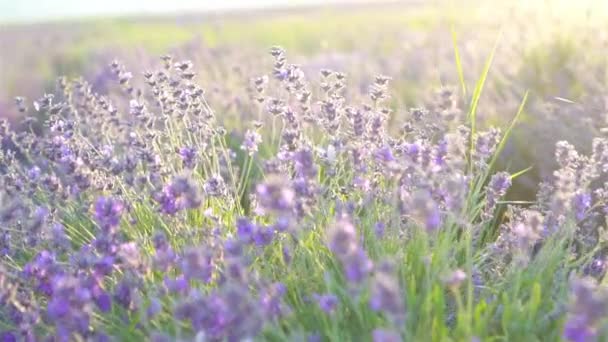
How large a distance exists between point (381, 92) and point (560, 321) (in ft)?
3.55

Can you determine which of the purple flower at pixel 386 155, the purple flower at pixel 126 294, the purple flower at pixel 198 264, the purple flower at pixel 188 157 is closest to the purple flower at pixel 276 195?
the purple flower at pixel 198 264

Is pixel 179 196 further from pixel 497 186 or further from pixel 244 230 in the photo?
pixel 497 186

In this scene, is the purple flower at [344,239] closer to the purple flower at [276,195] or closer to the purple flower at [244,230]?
the purple flower at [276,195]

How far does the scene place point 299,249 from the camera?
2461 mm

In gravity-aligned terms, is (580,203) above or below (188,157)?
below

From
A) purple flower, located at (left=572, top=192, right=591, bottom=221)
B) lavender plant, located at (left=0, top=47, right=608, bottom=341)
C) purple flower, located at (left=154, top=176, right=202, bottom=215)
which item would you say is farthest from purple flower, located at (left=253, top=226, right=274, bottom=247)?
purple flower, located at (left=572, top=192, right=591, bottom=221)

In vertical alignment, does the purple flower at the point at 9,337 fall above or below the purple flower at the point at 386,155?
below

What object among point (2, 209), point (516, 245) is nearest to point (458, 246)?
point (516, 245)

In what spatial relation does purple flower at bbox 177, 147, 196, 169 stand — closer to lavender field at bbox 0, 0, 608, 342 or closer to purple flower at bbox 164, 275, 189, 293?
lavender field at bbox 0, 0, 608, 342

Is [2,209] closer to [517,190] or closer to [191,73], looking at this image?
[191,73]

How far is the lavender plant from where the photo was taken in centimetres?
177

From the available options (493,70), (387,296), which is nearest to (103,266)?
(387,296)

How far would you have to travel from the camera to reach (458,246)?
2.42 metres

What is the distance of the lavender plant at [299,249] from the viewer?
1772 millimetres
